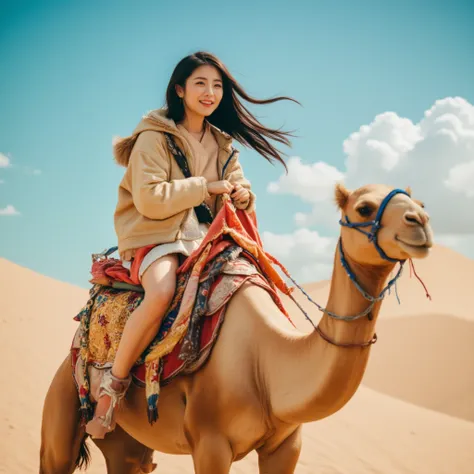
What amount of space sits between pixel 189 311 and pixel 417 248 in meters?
1.60

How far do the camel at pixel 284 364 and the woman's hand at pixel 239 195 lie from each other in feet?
2.45

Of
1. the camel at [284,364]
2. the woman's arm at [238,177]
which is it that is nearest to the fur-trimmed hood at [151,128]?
the woman's arm at [238,177]

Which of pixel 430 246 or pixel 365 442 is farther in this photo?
pixel 365 442

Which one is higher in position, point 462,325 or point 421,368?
point 462,325

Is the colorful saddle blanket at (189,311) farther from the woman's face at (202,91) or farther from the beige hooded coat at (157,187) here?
the woman's face at (202,91)

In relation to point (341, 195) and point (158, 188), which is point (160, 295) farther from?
point (341, 195)

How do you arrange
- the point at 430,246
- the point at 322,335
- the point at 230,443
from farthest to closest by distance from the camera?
the point at 230,443 → the point at 322,335 → the point at 430,246

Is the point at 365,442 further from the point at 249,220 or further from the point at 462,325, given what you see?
the point at 462,325

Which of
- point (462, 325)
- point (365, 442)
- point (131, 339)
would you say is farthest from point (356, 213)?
point (462, 325)

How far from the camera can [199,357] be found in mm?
3846

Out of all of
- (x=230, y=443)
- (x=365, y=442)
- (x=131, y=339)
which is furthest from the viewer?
(x=365, y=442)

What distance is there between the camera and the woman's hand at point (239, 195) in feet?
14.7

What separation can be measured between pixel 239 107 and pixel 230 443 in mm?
2656

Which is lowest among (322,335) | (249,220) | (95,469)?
(95,469)
